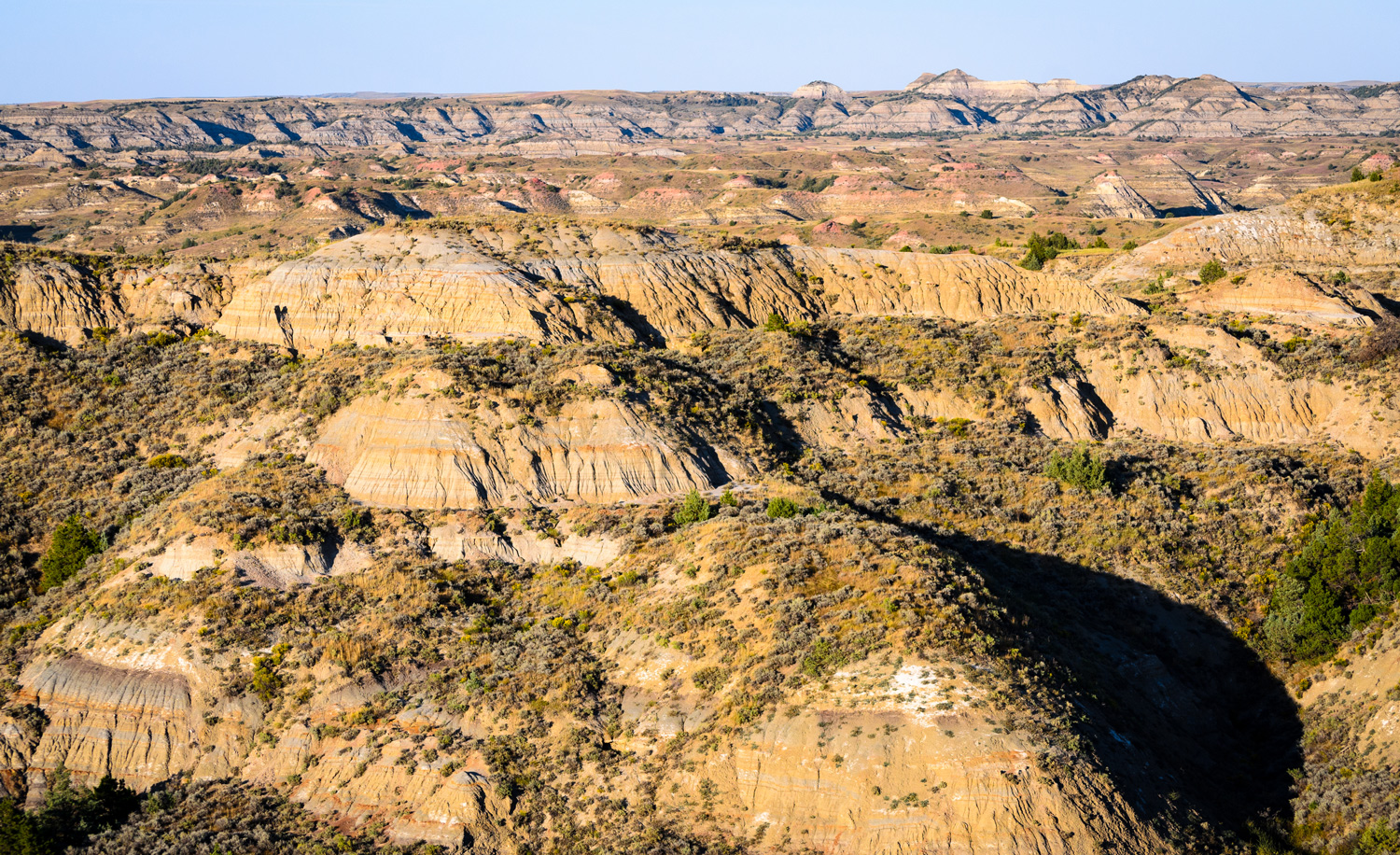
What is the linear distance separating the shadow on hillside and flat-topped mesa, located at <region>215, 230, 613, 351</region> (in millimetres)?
26487

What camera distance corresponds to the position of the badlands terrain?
95.1 feet

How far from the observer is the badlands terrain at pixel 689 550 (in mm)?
28984

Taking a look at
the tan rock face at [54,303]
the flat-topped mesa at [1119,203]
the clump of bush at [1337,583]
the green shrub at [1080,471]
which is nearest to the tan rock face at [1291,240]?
the green shrub at [1080,471]

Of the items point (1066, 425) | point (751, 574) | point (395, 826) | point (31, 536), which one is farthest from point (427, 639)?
point (1066, 425)

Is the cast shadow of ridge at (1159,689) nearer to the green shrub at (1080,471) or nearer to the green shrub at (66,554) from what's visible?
the green shrub at (1080,471)

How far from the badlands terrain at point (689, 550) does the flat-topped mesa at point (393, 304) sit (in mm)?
339

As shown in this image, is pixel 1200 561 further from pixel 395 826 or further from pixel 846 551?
pixel 395 826

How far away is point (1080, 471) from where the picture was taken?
48.2m

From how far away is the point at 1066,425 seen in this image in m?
57.3

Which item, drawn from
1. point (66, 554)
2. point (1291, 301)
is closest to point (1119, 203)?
point (1291, 301)

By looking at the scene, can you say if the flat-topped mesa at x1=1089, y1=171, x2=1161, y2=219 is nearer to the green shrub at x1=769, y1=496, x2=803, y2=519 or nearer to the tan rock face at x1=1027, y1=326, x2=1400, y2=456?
the tan rock face at x1=1027, y1=326, x2=1400, y2=456

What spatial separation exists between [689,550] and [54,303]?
4773 cm

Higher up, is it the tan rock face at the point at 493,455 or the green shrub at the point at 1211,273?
the green shrub at the point at 1211,273

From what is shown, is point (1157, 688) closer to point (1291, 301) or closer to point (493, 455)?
point (493, 455)
